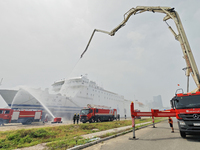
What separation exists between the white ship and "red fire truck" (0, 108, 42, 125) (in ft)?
21.5

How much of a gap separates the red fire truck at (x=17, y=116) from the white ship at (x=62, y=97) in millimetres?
6543

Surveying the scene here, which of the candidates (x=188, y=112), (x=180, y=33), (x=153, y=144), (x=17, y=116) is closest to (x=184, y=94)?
(x=188, y=112)

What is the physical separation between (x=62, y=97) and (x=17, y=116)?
44.4 feet

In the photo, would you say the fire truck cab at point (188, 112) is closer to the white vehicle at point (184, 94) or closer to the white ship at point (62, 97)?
the white vehicle at point (184, 94)

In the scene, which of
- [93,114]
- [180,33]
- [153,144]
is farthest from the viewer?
[93,114]

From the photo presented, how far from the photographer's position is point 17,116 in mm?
17531

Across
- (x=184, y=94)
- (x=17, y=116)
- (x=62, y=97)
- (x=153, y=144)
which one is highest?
(x=62, y=97)

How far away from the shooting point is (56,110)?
1115 inches

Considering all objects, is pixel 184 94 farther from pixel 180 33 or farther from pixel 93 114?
pixel 93 114

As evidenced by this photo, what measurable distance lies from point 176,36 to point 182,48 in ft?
4.28

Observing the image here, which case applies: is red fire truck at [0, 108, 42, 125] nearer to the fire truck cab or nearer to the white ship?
the white ship

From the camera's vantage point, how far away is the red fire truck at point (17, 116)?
16.6m

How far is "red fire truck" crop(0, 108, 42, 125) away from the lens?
16597 millimetres

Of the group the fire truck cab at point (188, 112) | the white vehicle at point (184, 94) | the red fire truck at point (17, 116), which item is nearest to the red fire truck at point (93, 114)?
the red fire truck at point (17, 116)
